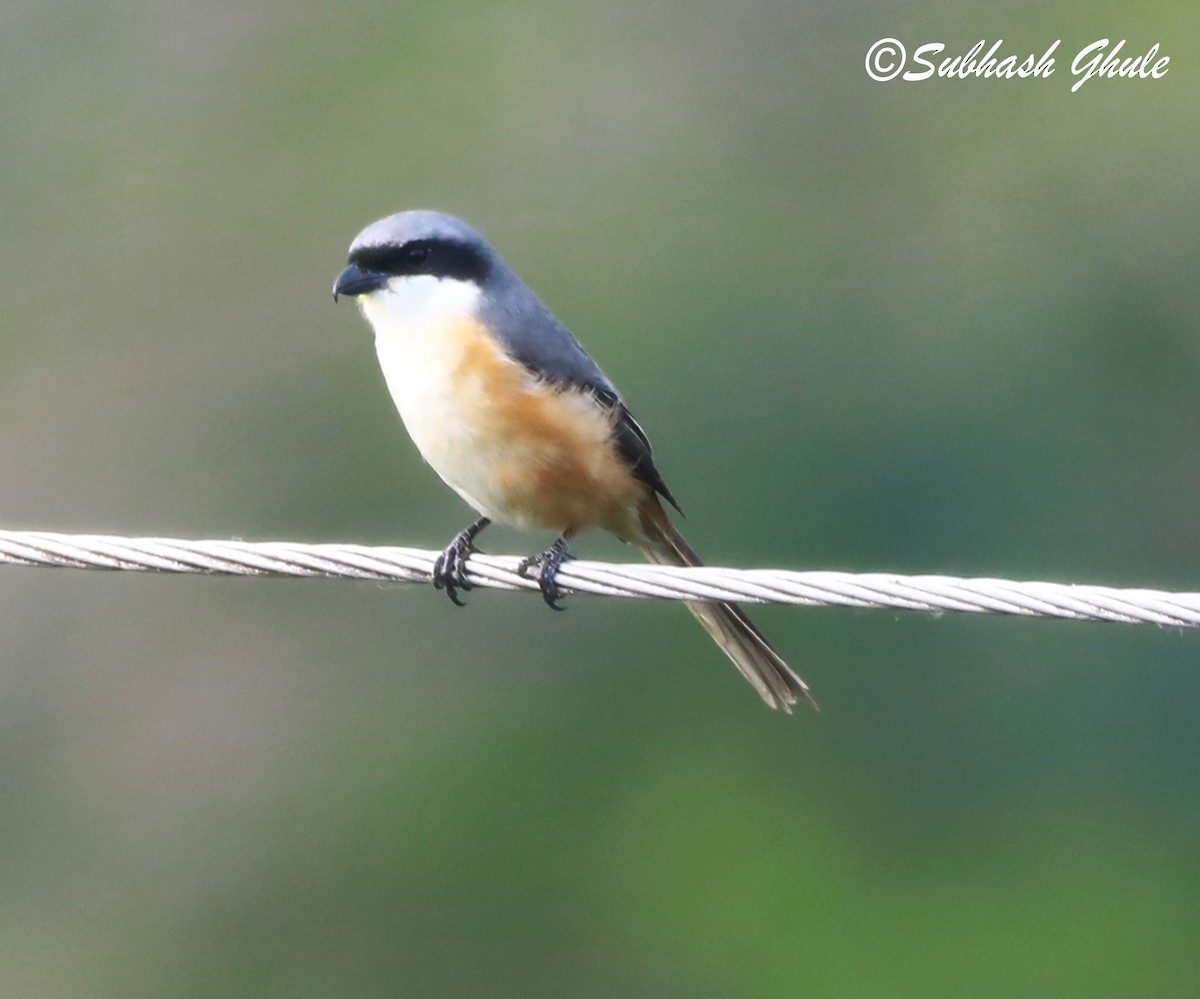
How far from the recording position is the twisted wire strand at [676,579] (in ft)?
9.88

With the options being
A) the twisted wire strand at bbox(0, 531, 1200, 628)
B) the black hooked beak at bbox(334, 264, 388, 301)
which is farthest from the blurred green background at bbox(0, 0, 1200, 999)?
the twisted wire strand at bbox(0, 531, 1200, 628)

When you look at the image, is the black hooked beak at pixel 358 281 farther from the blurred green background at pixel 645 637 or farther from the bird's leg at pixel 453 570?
the blurred green background at pixel 645 637

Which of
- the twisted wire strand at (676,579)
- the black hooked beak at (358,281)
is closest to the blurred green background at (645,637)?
the black hooked beak at (358,281)

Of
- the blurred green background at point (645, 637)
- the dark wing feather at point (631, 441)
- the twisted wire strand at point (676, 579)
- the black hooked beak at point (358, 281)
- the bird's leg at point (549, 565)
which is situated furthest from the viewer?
the blurred green background at point (645, 637)

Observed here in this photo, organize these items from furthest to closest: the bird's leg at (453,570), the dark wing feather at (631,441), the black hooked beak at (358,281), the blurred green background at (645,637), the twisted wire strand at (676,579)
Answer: the blurred green background at (645,637)
the dark wing feather at (631,441)
the black hooked beak at (358,281)
the bird's leg at (453,570)
the twisted wire strand at (676,579)

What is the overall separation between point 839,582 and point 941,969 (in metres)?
11.1

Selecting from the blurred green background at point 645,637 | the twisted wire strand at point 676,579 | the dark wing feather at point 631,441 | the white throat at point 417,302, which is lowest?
the twisted wire strand at point 676,579

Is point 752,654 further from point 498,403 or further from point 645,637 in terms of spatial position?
point 645,637

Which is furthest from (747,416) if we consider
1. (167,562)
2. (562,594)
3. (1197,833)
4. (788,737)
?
(167,562)

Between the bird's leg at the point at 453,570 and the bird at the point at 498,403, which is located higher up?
the bird at the point at 498,403

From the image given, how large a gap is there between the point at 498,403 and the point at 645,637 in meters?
10.4

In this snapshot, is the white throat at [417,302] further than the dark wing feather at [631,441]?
No

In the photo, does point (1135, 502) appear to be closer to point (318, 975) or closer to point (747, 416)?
point (747, 416)

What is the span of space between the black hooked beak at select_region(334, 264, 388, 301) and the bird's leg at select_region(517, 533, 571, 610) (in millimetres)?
759
